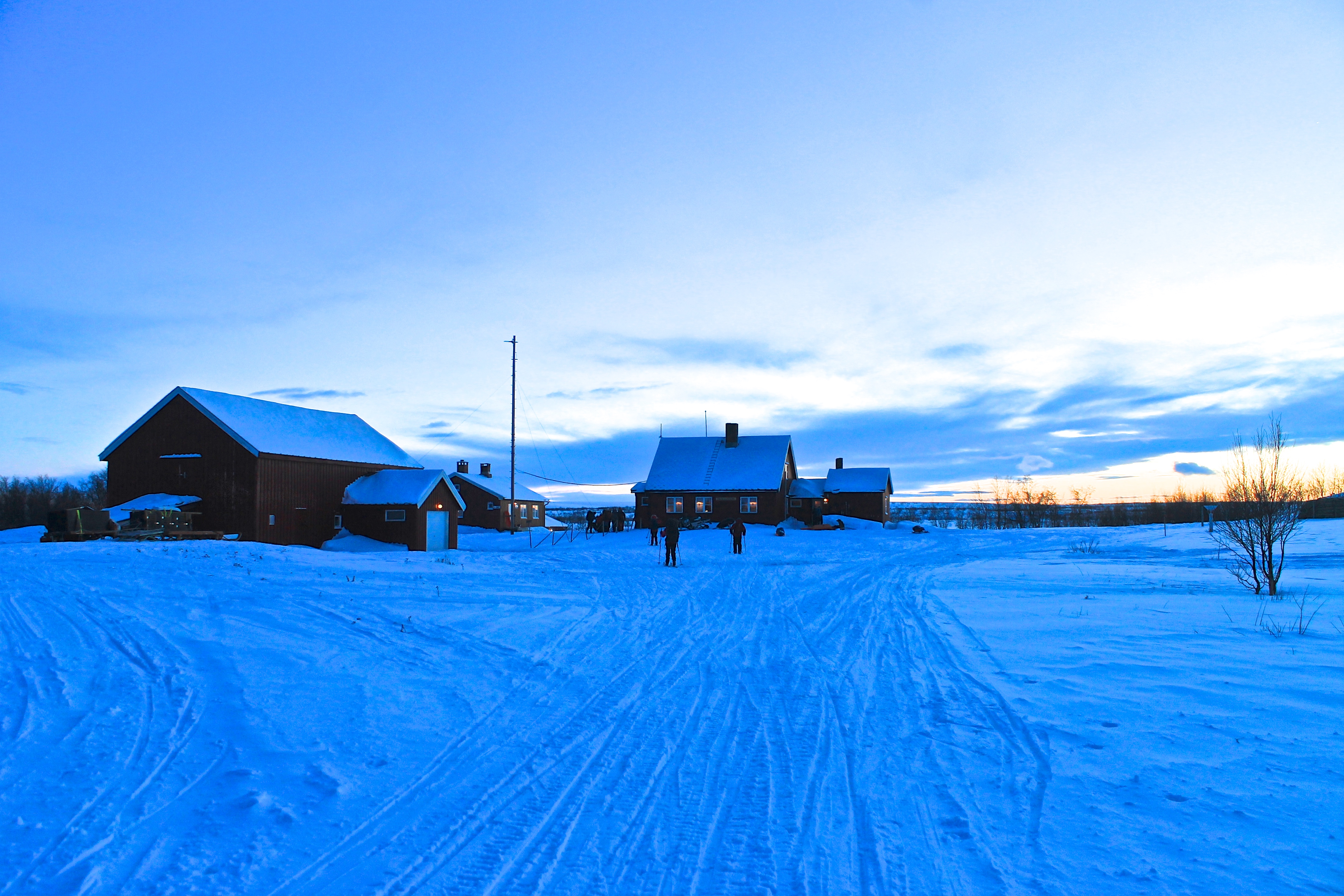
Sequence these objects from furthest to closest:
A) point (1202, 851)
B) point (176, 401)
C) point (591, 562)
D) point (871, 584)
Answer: point (176, 401) < point (591, 562) < point (871, 584) < point (1202, 851)

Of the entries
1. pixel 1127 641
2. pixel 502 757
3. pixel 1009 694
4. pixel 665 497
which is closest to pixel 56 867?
pixel 502 757

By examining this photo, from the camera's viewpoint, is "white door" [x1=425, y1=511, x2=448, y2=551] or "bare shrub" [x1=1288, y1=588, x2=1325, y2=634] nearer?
"bare shrub" [x1=1288, y1=588, x2=1325, y2=634]

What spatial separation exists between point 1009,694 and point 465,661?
6305 mm

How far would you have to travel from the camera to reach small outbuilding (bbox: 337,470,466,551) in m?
35.8

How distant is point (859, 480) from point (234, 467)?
45.9m

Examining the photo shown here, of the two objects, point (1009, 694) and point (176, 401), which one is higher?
point (176, 401)

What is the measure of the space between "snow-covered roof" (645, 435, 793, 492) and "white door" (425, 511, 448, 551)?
60.1 ft

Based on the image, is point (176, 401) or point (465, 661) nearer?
point (465, 661)

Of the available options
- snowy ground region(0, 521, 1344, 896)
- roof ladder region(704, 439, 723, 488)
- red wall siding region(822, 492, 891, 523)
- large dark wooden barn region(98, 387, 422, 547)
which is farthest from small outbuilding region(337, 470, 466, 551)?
red wall siding region(822, 492, 891, 523)

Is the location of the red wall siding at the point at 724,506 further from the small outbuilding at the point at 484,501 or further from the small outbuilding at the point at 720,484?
the small outbuilding at the point at 484,501

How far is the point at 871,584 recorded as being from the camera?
A: 19.3 metres

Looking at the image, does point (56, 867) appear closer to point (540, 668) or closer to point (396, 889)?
point (396, 889)

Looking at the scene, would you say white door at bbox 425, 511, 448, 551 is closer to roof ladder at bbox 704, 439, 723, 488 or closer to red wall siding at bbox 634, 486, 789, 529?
red wall siding at bbox 634, 486, 789, 529

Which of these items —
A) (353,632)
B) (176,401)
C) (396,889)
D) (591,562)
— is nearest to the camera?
(396,889)
